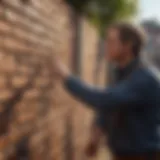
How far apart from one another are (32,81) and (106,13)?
677 centimetres

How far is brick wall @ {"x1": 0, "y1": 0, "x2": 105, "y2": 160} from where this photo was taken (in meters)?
3.11

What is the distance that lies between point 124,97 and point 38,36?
800 millimetres

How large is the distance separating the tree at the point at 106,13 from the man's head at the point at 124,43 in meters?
5.32

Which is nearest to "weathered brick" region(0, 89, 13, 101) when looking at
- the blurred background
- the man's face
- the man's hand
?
the blurred background

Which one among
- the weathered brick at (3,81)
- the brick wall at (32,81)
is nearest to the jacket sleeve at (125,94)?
the brick wall at (32,81)

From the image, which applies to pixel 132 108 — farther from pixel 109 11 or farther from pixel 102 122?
pixel 109 11

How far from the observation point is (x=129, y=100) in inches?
142

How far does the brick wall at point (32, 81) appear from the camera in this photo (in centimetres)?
311

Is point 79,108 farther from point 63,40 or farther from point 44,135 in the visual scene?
point 44,135

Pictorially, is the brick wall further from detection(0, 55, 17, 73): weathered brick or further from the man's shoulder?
the man's shoulder

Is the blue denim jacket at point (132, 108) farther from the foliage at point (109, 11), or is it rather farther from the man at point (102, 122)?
the foliage at point (109, 11)

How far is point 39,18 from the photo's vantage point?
386 cm

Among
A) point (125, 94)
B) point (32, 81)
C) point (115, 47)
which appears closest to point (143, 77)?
point (125, 94)

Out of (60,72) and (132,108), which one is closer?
(132,108)
